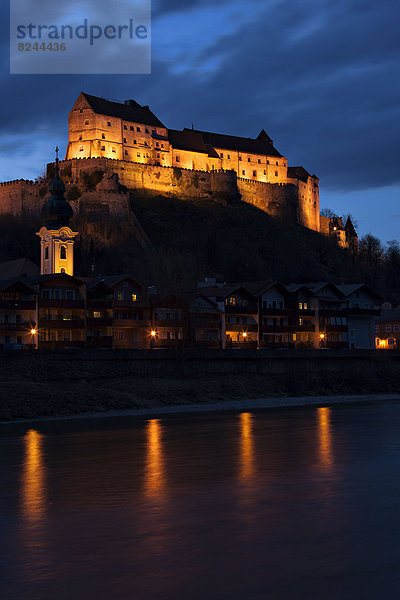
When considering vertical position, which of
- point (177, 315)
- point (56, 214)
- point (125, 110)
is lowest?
point (177, 315)

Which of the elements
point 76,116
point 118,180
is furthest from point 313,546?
point 76,116

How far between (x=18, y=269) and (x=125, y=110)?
6711cm

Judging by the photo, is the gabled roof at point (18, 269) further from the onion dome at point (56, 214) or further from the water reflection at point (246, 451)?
the water reflection at point (246, 451)

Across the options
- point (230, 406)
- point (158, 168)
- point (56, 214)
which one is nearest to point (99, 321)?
point (230, 406)

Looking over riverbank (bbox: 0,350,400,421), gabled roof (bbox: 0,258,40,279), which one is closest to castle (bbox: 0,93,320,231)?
gabled roof (bbox: 0,258,40,279)

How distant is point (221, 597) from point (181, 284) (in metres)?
70.3

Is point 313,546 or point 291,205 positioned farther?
point 291,205

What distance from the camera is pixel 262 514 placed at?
18.8m

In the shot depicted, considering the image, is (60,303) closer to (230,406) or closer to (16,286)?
(16,286)

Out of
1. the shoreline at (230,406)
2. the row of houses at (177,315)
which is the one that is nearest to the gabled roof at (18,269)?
the row of houses at (177,315)

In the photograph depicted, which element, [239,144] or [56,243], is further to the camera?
[239,144]

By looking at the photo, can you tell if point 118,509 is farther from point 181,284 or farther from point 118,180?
point 118,180

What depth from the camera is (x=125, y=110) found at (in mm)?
143250

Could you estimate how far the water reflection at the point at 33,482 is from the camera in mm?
19422
